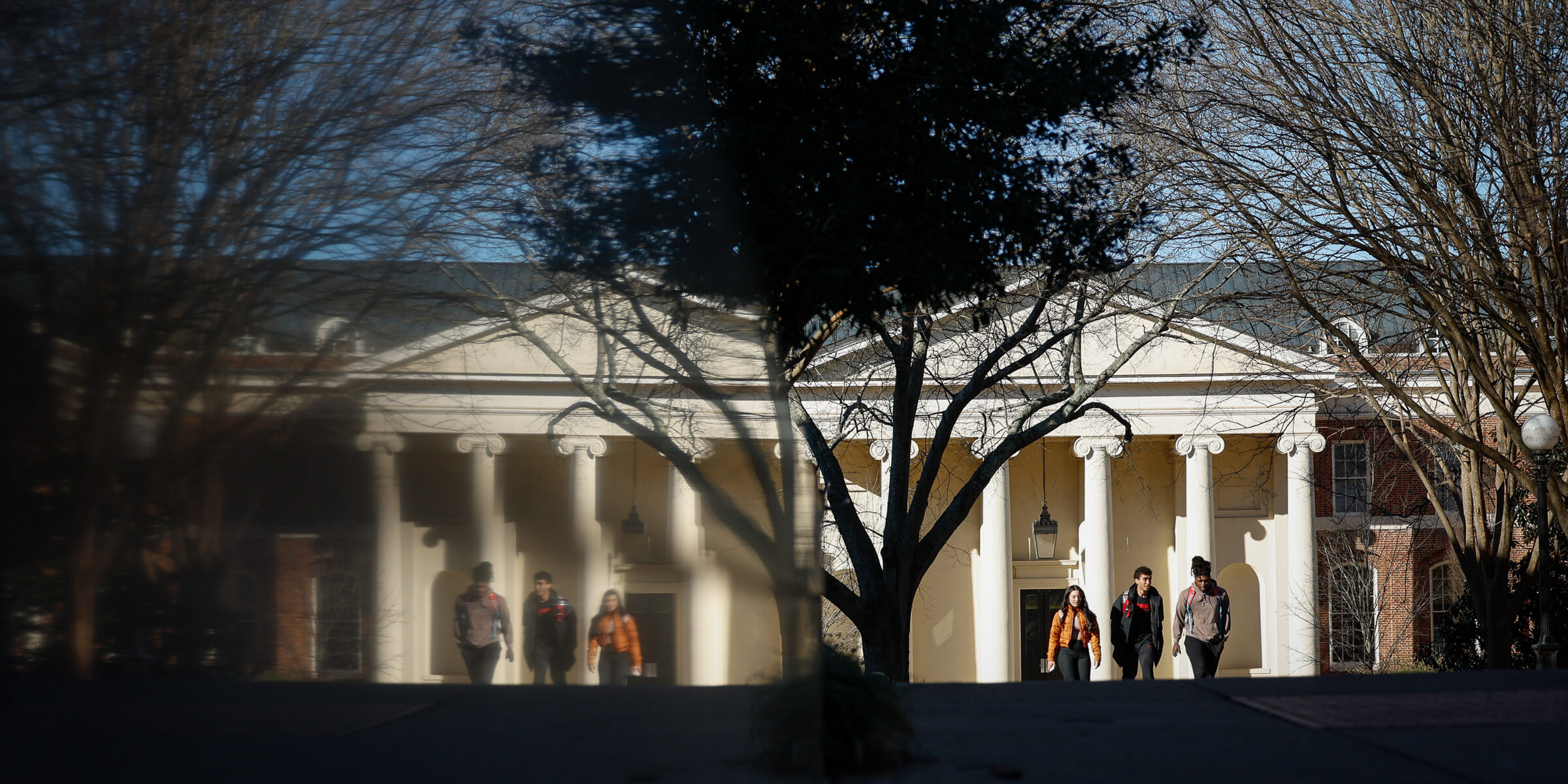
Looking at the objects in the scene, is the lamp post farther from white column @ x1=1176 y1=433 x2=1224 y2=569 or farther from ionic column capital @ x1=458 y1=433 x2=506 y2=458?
white column @ x1=1176 y1=433 x2=1224 y2=569

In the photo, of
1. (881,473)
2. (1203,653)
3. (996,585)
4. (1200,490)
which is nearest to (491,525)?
(1203,653)

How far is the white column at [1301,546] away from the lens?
26.7 metres

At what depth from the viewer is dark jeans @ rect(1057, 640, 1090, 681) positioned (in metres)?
14.8

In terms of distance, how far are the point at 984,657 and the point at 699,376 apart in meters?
26.1

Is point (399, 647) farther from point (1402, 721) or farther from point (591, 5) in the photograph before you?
point (1402, 721)

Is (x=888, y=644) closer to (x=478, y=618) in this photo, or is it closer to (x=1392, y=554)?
(x=478, y=618)

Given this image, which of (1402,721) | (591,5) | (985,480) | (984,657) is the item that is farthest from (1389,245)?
(984,657)

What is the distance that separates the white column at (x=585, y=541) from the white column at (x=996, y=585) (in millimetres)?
25755

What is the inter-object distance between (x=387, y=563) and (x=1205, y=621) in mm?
12494

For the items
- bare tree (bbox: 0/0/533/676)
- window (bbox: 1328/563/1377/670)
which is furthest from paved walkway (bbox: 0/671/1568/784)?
window (bbox: 1328/563/1377/670)

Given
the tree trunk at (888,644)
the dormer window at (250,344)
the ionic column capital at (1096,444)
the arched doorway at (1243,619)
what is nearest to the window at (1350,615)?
the arched doorway at (1243,619)

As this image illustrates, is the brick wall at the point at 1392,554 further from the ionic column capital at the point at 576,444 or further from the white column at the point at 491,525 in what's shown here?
the white column at the point at 491,525

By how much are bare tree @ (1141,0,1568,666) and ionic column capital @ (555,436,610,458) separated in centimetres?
843

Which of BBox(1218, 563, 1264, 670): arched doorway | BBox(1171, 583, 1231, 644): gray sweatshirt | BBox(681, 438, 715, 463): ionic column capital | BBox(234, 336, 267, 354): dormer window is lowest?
BBox(1218, 563, 1264, 670): arched doorway
